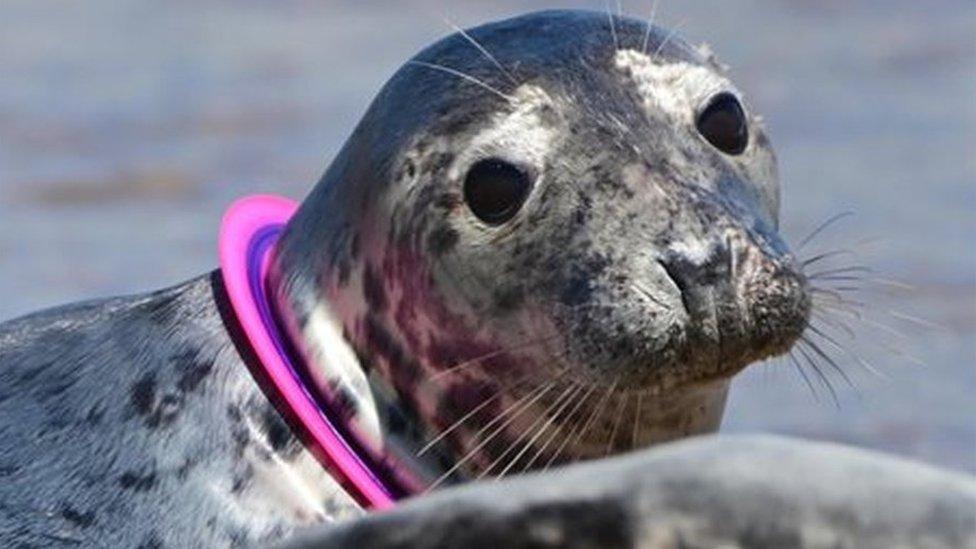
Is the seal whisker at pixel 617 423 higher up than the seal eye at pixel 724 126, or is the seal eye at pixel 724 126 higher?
the seal eye at pixel 724 126

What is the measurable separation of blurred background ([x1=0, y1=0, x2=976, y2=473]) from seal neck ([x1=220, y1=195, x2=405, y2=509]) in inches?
92.2

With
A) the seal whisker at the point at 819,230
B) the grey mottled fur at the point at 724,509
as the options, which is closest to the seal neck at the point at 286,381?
the seal whisker at the point at 819,230

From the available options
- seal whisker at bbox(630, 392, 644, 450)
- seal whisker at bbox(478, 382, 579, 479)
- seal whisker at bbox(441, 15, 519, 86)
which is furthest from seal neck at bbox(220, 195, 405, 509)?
seal whisker at bbox(441, 15, 519, 86)

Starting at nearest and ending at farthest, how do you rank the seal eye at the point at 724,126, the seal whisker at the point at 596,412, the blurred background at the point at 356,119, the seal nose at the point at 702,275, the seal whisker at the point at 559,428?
the seal nose at the point at 702,275
the seal whisker at the point at 596,412
the seal whisker at the point at 559,428
the seal eye at the point at 724,126
the blurred background at the point at 356,119

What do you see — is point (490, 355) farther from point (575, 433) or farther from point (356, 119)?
point (356, 119)

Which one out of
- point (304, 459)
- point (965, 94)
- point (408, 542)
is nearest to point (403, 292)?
point (304, 459)

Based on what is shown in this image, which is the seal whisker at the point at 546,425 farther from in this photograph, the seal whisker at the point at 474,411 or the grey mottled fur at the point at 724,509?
the grey mottled fur at the point at 724,509

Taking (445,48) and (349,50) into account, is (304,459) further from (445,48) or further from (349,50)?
(349,50)

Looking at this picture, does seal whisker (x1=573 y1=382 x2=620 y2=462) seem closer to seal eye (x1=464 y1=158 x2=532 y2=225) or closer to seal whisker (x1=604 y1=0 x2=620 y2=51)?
seal eye (x1=464 y1=158 x2=532 y2=225)

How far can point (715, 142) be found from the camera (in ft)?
17.3

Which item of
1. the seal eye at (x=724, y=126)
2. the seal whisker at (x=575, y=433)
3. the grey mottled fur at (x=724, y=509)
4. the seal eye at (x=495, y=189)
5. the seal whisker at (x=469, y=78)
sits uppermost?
the seal whisker at (x=469, y=78)

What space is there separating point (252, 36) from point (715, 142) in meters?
7.12

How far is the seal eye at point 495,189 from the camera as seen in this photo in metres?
5.16

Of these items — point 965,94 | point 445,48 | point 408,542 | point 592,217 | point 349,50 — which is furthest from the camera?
point 349,50
